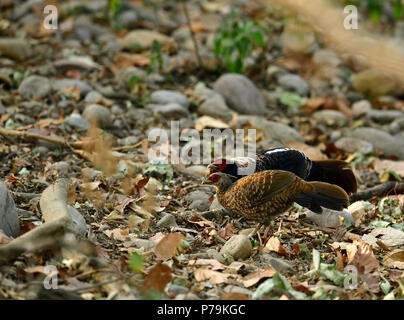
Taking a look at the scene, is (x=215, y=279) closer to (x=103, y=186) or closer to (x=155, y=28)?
(x=103, y=186)

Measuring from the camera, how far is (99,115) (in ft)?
17.8

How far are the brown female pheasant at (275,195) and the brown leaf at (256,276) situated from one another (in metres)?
0.57

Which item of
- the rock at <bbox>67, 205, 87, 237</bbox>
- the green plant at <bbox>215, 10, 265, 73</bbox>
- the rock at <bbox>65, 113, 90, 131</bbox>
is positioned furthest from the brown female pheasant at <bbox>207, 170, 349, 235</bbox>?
the green plant at <bbox>215, 10, 265, 73</bbox>

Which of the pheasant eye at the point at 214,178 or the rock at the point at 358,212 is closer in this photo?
the pheasant eye at the point at 214,178

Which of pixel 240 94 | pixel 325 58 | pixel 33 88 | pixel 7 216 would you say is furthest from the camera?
pixel 325 58

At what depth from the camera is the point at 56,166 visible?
14.6 feet

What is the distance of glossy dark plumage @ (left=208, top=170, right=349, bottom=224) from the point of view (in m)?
3.62

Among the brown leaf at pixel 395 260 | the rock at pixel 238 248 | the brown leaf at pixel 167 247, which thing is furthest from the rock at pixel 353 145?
the brown leaf at pixel 167 247

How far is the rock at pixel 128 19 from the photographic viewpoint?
788 centimetres

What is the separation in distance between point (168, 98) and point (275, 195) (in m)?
2.71

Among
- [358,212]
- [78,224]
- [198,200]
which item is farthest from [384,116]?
[78,224]

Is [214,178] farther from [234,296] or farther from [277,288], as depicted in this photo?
[234,296]

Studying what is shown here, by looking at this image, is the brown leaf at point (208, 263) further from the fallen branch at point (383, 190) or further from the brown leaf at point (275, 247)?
the fallen branch at point (383, 190)
